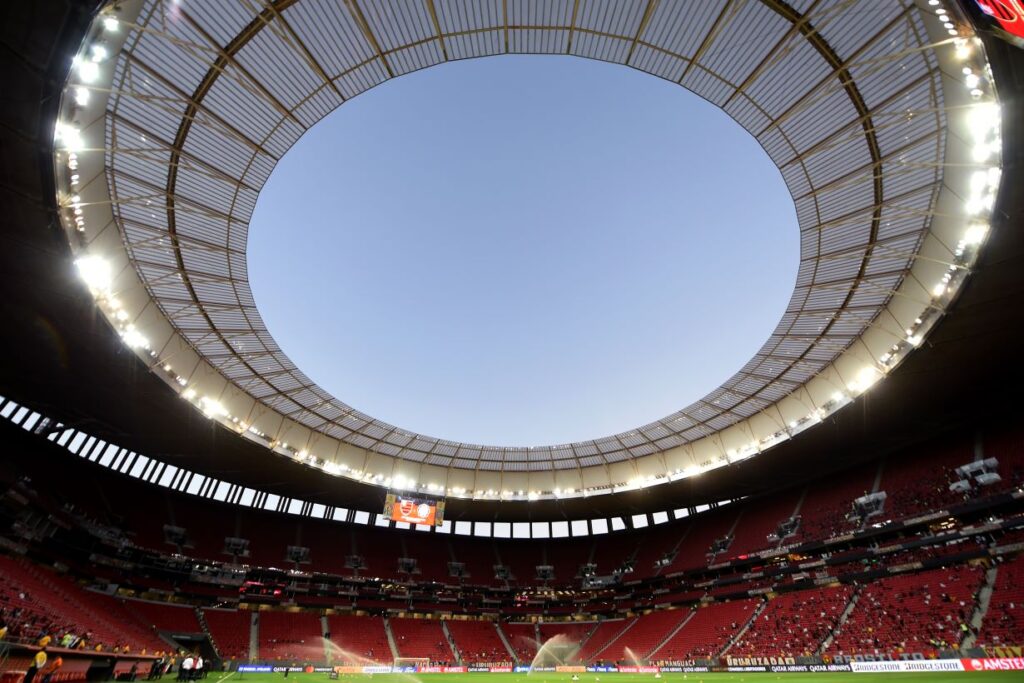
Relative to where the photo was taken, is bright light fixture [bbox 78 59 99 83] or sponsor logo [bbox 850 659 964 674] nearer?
bright light fixture [bbox 78 59 99 83]

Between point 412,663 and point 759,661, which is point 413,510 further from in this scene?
point 759,661

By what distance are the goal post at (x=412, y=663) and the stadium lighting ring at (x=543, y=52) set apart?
Answer: 1168 inches

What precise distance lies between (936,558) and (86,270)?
5189cm

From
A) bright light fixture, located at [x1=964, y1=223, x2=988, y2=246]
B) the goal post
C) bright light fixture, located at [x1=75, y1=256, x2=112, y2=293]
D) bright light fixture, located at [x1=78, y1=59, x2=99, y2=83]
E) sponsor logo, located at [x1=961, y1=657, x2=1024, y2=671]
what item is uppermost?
bright light fixture, located at [x1=78, y1=59, x2=99, y2=83]

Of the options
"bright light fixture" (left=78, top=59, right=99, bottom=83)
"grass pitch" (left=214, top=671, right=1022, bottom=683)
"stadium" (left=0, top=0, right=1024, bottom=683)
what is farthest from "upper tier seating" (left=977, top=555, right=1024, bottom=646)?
"bright light fixture" (left=78, top=59, right=99, bottom=83)

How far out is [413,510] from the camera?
3750 cm

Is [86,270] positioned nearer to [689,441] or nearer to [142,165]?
[142,165]

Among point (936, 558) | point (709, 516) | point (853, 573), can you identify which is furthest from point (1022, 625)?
point (709, 516)

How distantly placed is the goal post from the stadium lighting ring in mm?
29666

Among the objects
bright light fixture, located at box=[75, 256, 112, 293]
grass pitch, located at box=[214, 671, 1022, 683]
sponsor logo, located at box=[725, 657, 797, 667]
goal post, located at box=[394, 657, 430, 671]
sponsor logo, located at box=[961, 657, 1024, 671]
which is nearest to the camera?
grass pitch, located at box=[214, 671, 1022, 683]

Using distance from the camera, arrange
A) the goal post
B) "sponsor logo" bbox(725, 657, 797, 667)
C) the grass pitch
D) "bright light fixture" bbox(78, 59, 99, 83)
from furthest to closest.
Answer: the goal post < "sponsor logo" bbox(725, 657, 797, 667) < the grass pitch < "bright light fixture" bbox(78, 59, 99, 83)

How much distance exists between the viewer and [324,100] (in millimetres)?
20859

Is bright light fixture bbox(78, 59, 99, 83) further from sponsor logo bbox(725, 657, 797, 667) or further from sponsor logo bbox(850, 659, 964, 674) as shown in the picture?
sponsor logo bbox(725, 657, 797, 667)

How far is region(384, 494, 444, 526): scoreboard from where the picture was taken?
36875 millimetres
